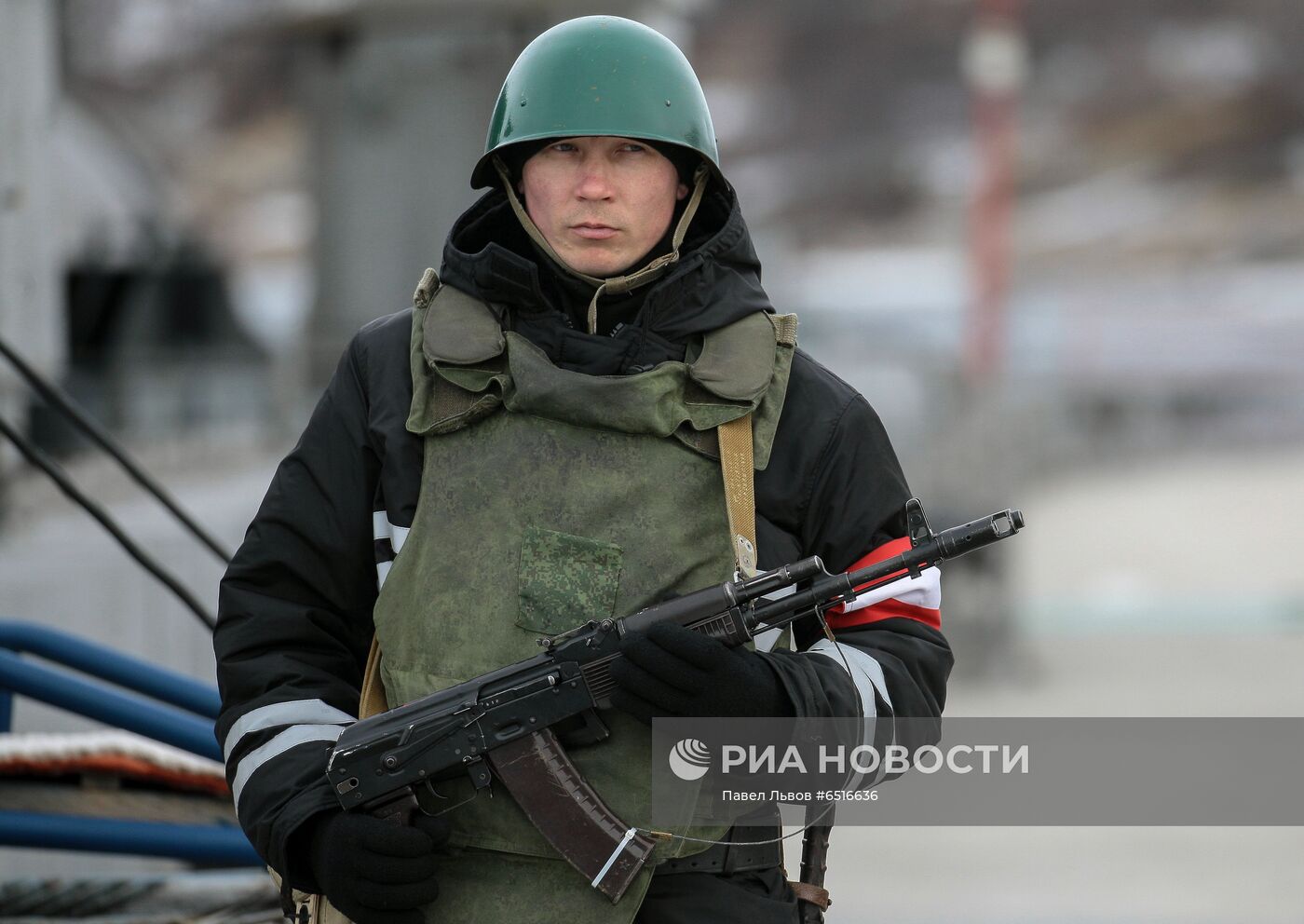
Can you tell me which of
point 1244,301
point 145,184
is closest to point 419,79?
point 145,184

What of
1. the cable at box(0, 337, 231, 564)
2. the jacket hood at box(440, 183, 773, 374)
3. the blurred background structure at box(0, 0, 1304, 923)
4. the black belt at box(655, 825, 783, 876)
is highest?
the blurred background structure at box(0, 0, 1304, 923)

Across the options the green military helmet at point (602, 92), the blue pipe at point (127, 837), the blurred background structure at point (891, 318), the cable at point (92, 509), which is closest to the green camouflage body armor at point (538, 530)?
the green military helmet at point (602, 92)

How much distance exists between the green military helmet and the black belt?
0.87 m

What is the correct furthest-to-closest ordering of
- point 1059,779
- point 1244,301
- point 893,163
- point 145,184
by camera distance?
1. point 893,163
2. point 1244,301
3. point 145,184
4. point 1059,779

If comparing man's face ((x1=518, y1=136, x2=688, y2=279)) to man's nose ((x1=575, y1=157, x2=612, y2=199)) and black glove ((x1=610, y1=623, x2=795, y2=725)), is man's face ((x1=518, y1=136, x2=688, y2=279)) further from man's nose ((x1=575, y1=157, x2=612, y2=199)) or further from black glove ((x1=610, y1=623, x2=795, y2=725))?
black glove ((x1=610, y1=623, x2=795, y2=725))

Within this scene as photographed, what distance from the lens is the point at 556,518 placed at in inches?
83.2

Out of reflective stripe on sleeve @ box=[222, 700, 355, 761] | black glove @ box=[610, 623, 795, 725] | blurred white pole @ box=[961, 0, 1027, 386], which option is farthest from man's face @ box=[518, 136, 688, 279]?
blurred white pole @ box=[961, 0, 1027, 386]

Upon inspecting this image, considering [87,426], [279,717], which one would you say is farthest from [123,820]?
[279,717]

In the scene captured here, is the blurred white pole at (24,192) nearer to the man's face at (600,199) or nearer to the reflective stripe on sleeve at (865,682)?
the man's face at (600,199)

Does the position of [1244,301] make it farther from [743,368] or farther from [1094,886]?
[743,368]

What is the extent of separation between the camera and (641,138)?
2.23 meters

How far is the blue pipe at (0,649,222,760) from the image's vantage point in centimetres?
299

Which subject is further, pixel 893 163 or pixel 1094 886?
pixel 893 163

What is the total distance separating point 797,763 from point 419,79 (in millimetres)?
5532
